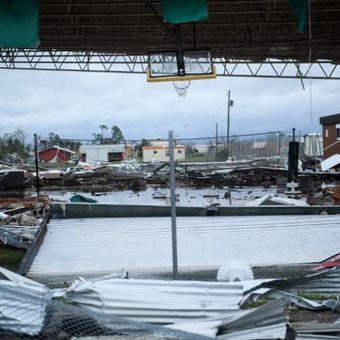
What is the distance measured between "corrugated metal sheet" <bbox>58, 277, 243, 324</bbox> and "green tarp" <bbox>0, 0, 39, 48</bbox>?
7.26 meters

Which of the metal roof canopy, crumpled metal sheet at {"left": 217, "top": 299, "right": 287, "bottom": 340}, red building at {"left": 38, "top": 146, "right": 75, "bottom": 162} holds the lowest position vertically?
crumpled metal sheet at {"left": 217, "top": 299, "right": 287, "bottom": 340}

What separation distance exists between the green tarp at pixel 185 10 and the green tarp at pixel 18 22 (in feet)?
8.48

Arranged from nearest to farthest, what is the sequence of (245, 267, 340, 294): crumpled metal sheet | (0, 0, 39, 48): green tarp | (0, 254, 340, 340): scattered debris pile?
(0, 254, 340, 340): scattered debris pile < (245, 267, 340, 294): crumpled metal sheet < (0, 0, 39, 48): green tarp

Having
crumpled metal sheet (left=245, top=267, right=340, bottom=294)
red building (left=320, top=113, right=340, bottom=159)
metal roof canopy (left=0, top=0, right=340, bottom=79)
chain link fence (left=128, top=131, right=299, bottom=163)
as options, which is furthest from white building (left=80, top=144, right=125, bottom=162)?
crumpled metal sheet (left=245, top=267, right=340, bottom=294)

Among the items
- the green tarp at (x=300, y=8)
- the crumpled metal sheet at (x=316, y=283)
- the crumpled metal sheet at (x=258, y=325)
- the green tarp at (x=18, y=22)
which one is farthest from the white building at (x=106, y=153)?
the crumpled metal sheet at (x=258, y=325)

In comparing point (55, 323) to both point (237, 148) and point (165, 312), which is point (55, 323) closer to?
point (165, 312)

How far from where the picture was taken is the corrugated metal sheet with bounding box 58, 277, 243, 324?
4.27 meters

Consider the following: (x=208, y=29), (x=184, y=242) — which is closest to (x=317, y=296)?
(x=184, y=242)

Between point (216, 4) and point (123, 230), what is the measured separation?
669 centimetres

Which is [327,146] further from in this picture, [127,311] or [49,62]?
[127,311]

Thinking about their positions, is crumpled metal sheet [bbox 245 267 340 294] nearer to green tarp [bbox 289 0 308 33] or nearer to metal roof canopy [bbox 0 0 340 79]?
green tarp [bbox 289 0 308 33]

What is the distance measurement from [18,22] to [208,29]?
317 inches

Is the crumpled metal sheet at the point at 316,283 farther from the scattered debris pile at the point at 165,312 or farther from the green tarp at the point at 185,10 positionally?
the green tarp at the point at 185,10

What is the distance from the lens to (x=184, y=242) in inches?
372
